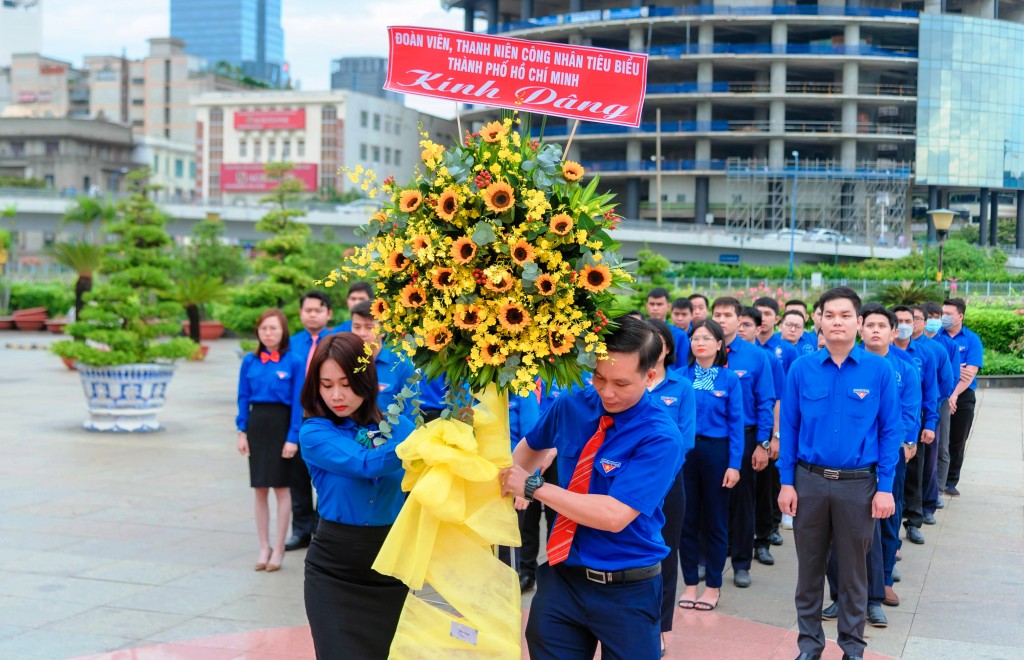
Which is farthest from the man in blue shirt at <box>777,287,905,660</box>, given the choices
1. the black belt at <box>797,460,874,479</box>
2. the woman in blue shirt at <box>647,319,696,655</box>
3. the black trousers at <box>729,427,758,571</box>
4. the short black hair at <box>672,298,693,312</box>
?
the short black hair at <box>672,298,693,312</box>

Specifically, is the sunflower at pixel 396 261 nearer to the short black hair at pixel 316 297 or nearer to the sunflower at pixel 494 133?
the sunflower at pixel 494 133

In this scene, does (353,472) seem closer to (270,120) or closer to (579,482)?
Answer: (579,482)

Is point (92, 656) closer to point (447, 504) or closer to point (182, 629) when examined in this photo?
point (182, 629)

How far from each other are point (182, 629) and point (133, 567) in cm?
152

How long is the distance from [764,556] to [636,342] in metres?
5.24

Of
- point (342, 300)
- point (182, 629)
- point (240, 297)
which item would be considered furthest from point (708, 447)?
point (342, 300)

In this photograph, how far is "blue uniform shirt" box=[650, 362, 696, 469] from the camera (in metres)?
5.95

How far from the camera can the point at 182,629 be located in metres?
6.44

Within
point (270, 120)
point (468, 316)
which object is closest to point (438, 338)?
point (468, 316)

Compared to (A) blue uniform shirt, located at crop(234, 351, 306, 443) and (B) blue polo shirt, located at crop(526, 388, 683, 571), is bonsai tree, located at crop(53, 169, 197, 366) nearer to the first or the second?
(A) blue uniform shirt, located at crop(234, 351, 306, 443)

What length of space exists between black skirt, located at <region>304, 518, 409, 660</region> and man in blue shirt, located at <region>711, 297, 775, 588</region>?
4.00 meters

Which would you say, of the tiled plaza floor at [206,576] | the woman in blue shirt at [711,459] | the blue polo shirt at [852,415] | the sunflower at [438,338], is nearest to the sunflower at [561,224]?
the sunflower at [438,338]

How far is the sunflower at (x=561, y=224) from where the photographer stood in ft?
11.7

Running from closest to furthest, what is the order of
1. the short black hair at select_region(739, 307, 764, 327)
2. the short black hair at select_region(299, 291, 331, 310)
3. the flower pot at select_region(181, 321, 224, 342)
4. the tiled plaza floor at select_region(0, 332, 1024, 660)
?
the tiled plaza floor at select_region(0, 332, 1024, 660)
the short black hair at select_region(299, 291, 331, 310)
the short black hair at select_region(739, 307, 764, 327)
the flower pot at select_region(181, 321, 224, 342)
